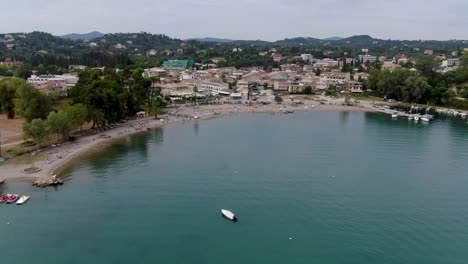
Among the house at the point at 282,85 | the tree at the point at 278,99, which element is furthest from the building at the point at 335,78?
the tree at the point at 278,99

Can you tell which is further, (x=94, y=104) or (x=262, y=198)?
(x=94, y=104)

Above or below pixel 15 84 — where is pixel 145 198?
below

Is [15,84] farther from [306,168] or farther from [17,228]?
[306,168]

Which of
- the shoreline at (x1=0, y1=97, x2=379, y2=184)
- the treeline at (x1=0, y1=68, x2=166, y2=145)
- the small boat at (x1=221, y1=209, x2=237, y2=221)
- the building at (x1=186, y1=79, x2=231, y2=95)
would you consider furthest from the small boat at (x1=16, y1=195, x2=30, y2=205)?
the building at (x1=186, y1=79, x2=231, y2=95)

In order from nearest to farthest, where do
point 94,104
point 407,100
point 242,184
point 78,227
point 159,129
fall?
point 78,227 → point 242,184 → point 94,104 → point 159,129 → point 407,100

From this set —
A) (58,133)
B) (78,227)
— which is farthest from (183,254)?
(58,133)

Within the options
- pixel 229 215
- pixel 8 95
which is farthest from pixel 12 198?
pixel 8 95
